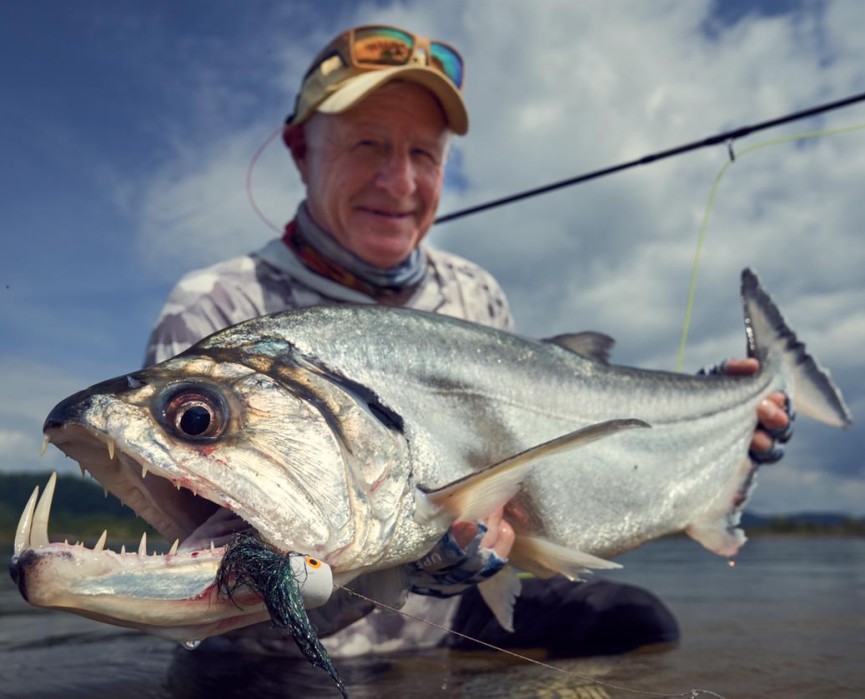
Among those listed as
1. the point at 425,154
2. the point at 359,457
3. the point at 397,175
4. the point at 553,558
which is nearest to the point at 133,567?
the point at 359,457

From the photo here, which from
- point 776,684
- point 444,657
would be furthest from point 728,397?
point 444,657

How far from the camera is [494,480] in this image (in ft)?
8.45

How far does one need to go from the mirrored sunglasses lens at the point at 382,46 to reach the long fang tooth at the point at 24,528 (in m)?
3.15

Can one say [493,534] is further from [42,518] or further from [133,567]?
[42,518]

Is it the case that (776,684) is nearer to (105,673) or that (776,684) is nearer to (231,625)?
(231,625)

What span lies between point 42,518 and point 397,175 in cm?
291

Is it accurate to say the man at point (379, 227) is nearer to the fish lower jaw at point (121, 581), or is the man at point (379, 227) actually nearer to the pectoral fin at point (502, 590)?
the pectoral fin at point (502, 590)

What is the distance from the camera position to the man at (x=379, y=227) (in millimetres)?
4215

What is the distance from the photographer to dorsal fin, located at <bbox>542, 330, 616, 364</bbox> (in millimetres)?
3621

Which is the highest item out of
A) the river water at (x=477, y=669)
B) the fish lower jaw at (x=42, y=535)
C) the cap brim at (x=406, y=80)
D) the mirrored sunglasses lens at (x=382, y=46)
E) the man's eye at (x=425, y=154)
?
the mirrored sunglasses lens at (x=382, y=46)

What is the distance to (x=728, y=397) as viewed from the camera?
4203 millimetres

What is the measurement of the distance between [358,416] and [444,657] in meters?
1.92

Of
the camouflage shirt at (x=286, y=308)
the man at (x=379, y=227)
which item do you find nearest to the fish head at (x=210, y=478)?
the camouflage shirt at (x=286, y=308)

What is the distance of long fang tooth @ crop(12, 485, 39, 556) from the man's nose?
2.82 meters
